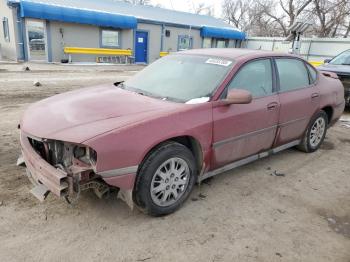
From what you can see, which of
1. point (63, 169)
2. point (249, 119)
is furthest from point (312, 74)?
point (63, 169)

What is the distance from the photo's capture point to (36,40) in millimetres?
17781

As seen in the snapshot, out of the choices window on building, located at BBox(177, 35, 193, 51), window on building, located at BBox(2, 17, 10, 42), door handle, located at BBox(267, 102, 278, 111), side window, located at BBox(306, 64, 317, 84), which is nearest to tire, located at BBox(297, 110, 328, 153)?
side window, located at BBox(306, 64, 317, 84)

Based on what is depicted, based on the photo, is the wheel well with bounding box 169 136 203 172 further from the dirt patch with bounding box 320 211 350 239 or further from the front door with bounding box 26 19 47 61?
the front door with bounding box 26 19 47 61

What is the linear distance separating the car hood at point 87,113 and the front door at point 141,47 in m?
18.8

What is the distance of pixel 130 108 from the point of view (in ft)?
10.4

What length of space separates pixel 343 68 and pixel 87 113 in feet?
25.5

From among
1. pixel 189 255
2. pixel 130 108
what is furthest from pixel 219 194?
pixel 130 108

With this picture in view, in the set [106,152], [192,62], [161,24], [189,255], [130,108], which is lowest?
[189,255]

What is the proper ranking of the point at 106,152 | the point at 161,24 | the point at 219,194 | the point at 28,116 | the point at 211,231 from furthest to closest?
the point at 161,24 → the point at 219,194 → the point at 28,116 → the point at 211,231 → the point at 106,152

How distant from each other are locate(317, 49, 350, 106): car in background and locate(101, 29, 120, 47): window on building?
47.5ft

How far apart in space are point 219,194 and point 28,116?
232 centimetres

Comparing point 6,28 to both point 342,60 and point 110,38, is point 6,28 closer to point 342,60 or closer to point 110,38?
point 110,38

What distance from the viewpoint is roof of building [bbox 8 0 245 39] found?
1656 cm

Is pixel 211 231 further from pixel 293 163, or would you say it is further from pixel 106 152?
pixel 293 163
